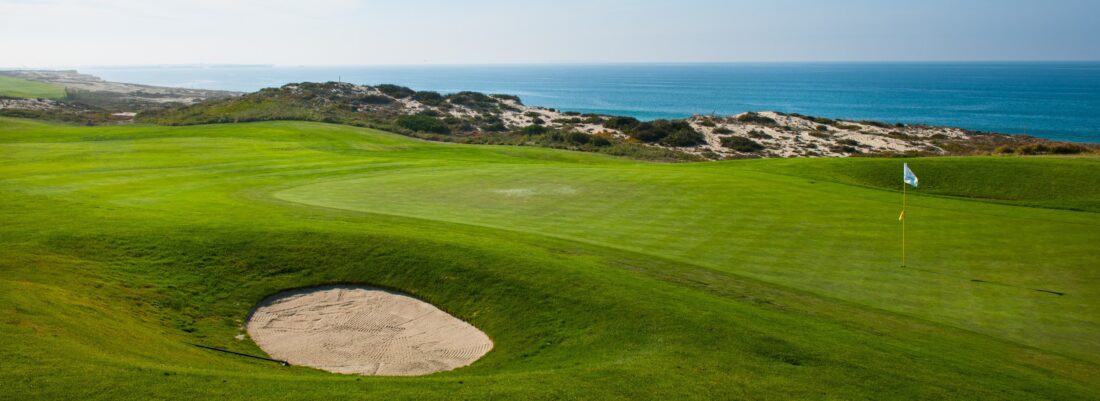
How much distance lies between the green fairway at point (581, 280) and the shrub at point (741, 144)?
4146 cm

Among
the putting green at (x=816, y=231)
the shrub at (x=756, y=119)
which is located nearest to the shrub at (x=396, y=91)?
the shrub at (x=756, y=119)

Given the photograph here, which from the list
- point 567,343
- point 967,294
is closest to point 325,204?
point 567,343

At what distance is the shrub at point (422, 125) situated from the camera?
3582 inches

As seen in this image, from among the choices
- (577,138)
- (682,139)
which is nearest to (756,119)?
(682,139)

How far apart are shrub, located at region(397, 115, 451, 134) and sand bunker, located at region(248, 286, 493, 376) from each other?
73.3 metres

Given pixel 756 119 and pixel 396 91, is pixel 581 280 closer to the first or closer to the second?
pixel 756 119

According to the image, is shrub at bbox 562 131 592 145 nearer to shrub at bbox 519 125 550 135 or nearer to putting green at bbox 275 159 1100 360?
shrub at bbox 519 125 550 135

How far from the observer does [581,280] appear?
723 inches

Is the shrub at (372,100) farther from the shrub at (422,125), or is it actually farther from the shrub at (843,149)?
the shrub at (843,149)

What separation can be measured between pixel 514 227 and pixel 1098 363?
17.9 metres

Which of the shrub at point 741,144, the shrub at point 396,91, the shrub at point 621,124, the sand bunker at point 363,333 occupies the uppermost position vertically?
the shrub at point 396,91

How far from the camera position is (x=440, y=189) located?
33.6m

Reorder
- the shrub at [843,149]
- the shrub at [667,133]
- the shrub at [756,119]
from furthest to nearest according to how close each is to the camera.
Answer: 1. the shrub at [756,119]
2. the shrub at [667,133]
3. the shrub at [843,149]

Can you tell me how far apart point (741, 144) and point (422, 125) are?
43378 mm
